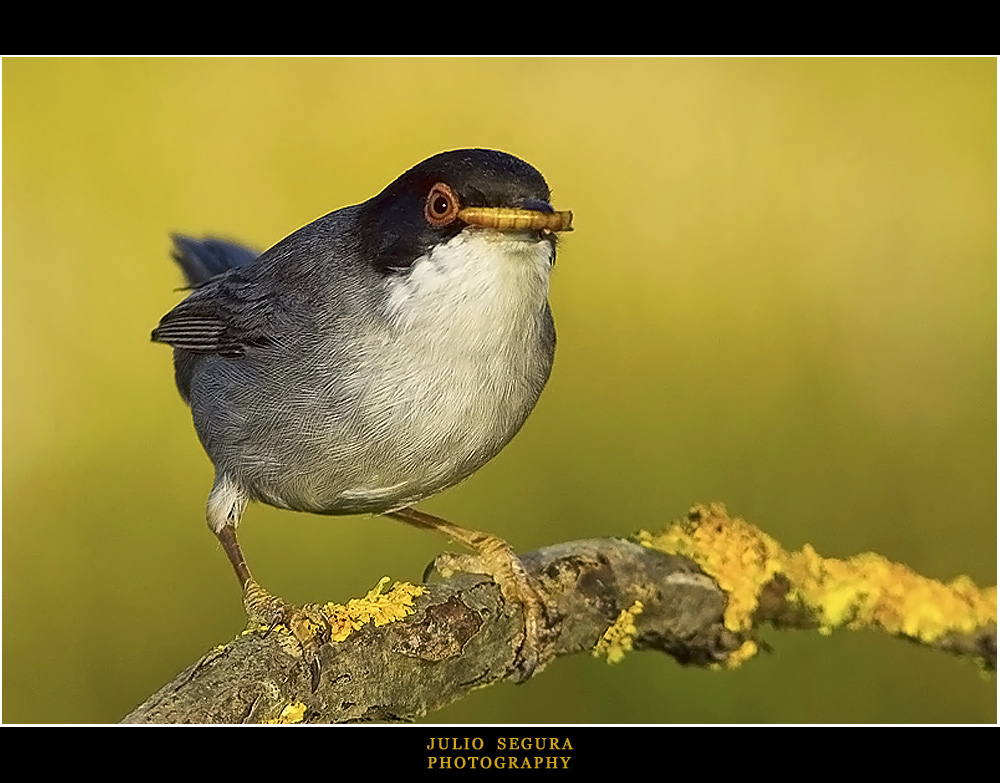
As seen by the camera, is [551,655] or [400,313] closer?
[400,313]

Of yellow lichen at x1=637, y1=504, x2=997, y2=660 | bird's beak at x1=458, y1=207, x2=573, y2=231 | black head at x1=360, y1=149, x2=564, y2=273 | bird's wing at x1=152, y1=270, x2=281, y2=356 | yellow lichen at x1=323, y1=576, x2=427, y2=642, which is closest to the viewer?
bird's beak at x1=458, y1=207, x2=573, y2=231

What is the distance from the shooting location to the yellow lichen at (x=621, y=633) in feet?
13.2

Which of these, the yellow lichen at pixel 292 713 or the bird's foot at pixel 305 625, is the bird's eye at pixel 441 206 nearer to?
the bird's foot at pixel 305 625

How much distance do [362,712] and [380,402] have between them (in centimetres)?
95

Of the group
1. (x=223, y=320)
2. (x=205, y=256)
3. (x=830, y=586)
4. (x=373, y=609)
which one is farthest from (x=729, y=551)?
(x=205, y=256)

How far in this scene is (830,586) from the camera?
12.9 feet

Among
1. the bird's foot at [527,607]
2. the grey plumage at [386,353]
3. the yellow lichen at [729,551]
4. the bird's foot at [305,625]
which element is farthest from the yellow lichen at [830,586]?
the bird's foot at [305,625]

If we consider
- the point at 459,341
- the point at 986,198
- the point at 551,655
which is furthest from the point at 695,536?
the point at 986,198

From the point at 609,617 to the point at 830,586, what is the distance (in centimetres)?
81

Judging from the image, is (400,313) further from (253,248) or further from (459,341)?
(253,248)

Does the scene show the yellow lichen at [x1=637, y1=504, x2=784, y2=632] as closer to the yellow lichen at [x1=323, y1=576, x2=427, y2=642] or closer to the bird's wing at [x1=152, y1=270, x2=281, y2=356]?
the yellow lichen at [x1=323, y1=576, x2=427, y2=642]

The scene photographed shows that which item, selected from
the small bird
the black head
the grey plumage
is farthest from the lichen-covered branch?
the black head

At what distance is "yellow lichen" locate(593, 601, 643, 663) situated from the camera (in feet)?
13.2

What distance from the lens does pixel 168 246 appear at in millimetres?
5262
